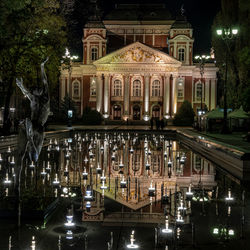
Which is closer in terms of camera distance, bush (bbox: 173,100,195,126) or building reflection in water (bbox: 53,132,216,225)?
building reflection in water (bbox: 53,132,216,225)

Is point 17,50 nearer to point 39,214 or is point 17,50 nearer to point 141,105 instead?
point 39,214

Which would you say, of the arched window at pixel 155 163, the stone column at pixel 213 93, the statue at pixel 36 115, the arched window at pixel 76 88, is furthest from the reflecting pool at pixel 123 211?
the arched window at pixel 76 88

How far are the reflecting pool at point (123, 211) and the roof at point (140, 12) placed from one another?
61.5 m

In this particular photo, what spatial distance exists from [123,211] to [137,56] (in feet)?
189

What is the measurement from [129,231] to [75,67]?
202 ft

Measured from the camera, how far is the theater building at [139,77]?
63.2 meters

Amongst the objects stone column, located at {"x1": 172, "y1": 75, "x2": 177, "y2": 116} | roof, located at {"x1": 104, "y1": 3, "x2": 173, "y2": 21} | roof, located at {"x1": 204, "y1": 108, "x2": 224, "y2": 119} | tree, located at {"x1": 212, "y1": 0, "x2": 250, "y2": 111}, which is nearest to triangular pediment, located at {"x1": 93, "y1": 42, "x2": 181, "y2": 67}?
stone column, located at {"x1": 172, "y1": 75, "x2": 177, "y2": 116}

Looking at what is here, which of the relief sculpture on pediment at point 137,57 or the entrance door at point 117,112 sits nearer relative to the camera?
the relief sculpture on pediment at point 137,57

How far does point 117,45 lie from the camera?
70.8 m

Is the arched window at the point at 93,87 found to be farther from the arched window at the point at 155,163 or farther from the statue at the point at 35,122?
the statue at the point at 35,122

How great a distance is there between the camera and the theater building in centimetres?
6325

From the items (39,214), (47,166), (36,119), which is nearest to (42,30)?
(47,166)

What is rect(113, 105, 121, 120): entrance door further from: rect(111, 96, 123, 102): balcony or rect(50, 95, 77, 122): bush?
rect(50, 95, 77, 122): bush

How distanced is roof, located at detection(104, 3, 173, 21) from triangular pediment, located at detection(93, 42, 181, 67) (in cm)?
953
